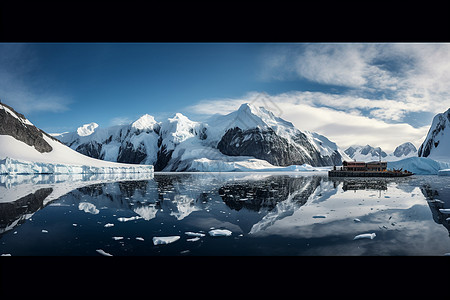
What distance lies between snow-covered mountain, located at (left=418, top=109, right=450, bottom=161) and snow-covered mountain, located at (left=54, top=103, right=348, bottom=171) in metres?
47.7

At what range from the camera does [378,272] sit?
2.84 metres

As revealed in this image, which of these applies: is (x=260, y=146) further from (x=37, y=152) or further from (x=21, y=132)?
(x=21, y=132)

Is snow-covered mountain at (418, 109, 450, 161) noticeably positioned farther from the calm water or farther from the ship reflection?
the calm water

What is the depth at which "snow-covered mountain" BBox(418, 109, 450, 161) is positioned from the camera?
99875mm

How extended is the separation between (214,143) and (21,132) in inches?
2972

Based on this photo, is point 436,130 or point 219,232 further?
point 436,130

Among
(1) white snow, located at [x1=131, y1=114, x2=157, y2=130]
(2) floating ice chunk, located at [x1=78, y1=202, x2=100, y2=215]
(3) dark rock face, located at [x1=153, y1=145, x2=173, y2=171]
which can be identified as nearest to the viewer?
(2) floating ice chunk, located at [x1=78, y1=202, x2=100, y2=215]

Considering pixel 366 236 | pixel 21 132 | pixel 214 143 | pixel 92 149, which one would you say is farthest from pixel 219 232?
pixel 92 149

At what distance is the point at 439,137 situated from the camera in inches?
4168

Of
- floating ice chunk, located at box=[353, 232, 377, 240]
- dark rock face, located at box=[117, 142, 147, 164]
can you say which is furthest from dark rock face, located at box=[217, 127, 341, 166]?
floating ice chunk, located at box=[353, 232, 377, 240]

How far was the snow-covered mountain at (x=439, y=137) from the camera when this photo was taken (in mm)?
99875

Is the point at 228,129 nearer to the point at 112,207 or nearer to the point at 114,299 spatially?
the point at 112,207
